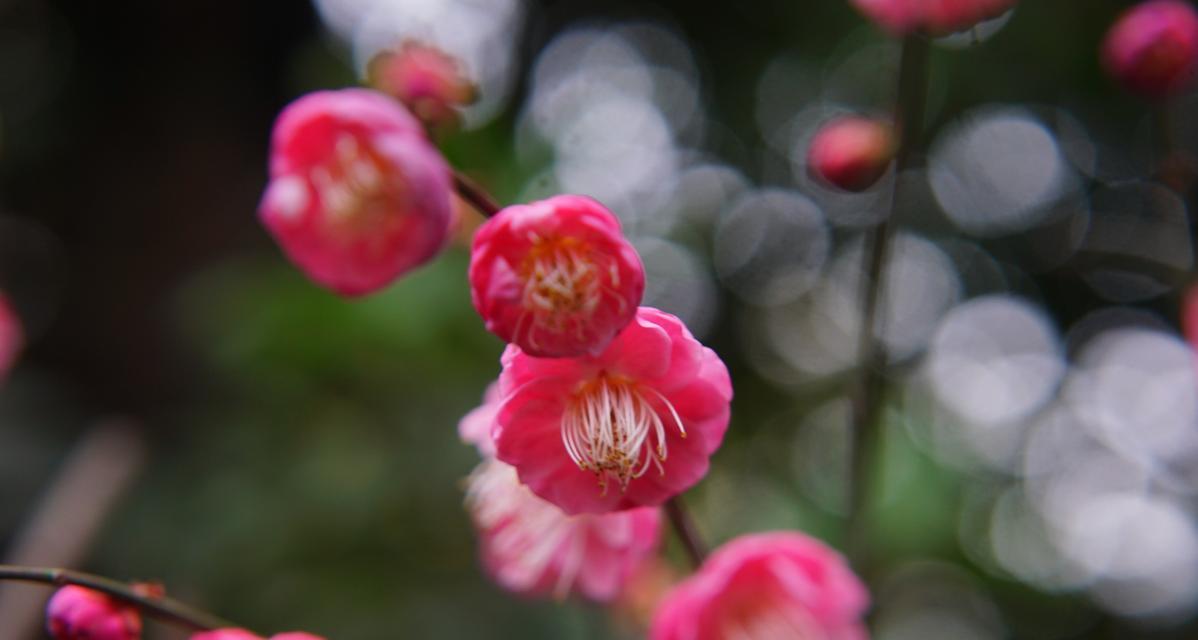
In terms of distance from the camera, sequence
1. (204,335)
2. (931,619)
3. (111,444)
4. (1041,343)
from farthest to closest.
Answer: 1. (1041,343)
2. (931,619)
3. (204,335)
4. (111,444)

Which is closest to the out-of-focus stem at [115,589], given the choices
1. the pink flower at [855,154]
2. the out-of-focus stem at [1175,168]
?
the pink flower at [855,154]

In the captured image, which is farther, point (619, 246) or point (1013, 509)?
point (1013, 509)

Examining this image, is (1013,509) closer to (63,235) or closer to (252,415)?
(252,415)

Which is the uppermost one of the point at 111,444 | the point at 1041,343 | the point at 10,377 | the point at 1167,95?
the point at 1167,95

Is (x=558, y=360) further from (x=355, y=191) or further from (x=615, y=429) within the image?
(x=355, y=191)

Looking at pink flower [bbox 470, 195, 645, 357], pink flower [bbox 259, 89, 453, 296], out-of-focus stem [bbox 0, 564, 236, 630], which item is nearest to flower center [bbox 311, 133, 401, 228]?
pink flower [bbox 259, 89, 453, 296]

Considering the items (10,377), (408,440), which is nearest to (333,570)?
(408,440)
